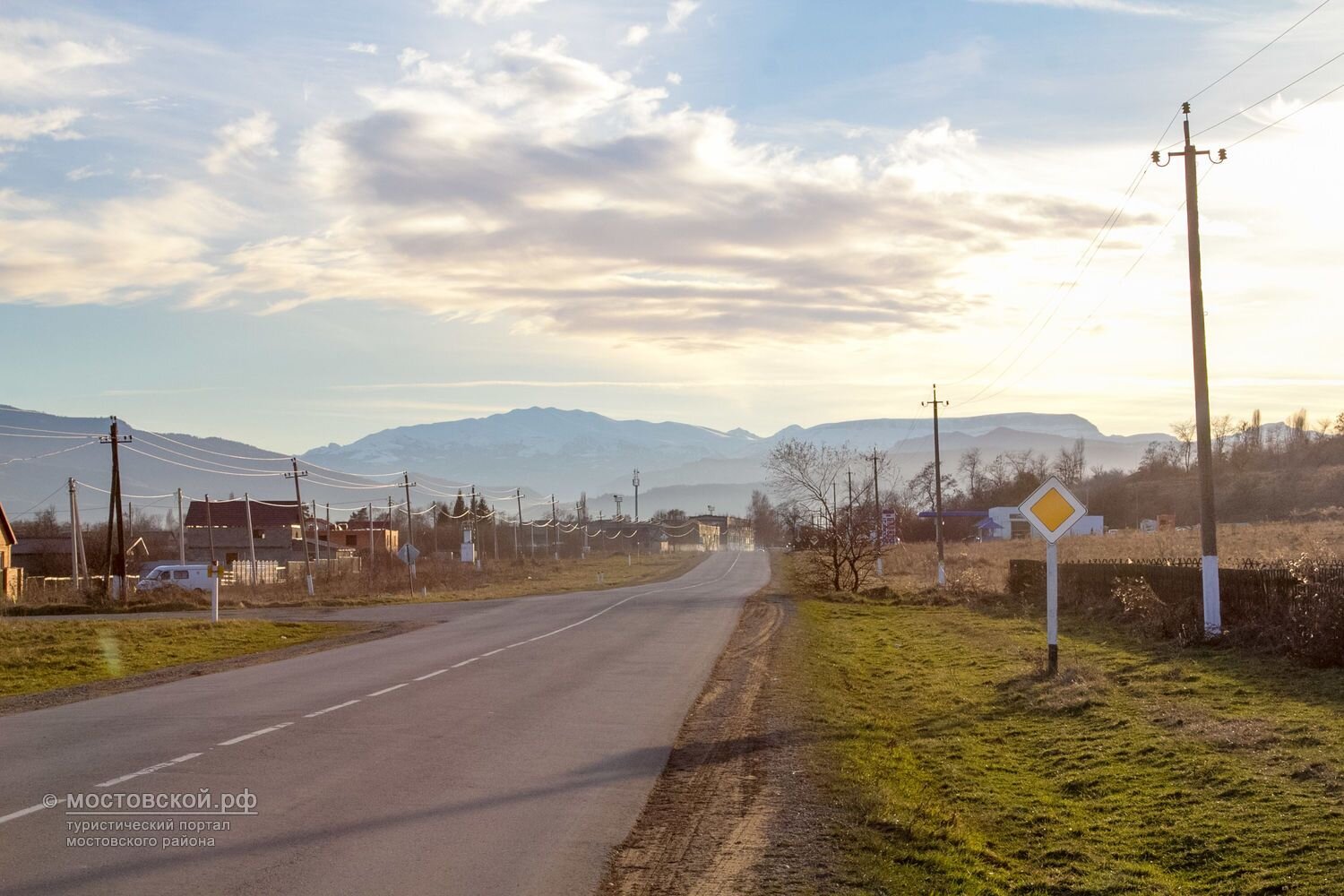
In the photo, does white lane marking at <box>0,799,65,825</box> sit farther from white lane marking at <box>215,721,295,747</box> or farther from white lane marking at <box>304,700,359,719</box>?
white lane marking at <box>304,700,359,719</box>

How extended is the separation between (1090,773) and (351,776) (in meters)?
6.35

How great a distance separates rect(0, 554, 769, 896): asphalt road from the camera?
7113mm

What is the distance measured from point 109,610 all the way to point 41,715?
36.3m

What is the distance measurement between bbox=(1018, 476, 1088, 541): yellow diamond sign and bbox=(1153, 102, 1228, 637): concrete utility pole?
494 cm

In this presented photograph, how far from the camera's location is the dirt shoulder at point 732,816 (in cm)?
720

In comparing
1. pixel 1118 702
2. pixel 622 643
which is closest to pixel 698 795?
pixel 1118 702

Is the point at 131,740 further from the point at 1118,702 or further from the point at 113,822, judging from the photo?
the point at 1118,702

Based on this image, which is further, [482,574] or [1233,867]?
[482,574]

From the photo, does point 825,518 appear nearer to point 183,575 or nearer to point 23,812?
point 183,575

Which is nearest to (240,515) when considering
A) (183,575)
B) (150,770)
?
(183,575)

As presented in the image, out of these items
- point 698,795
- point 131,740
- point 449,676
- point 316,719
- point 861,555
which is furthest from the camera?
point 861,555

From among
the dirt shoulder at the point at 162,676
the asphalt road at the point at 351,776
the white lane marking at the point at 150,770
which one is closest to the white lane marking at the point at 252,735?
the asphalt road at the point at 351,776

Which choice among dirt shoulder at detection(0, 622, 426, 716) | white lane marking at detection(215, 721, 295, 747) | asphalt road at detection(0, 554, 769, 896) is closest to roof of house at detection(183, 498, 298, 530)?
dirt shoulder at detection(0, 622, 426, 716)

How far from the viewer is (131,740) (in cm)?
1182
